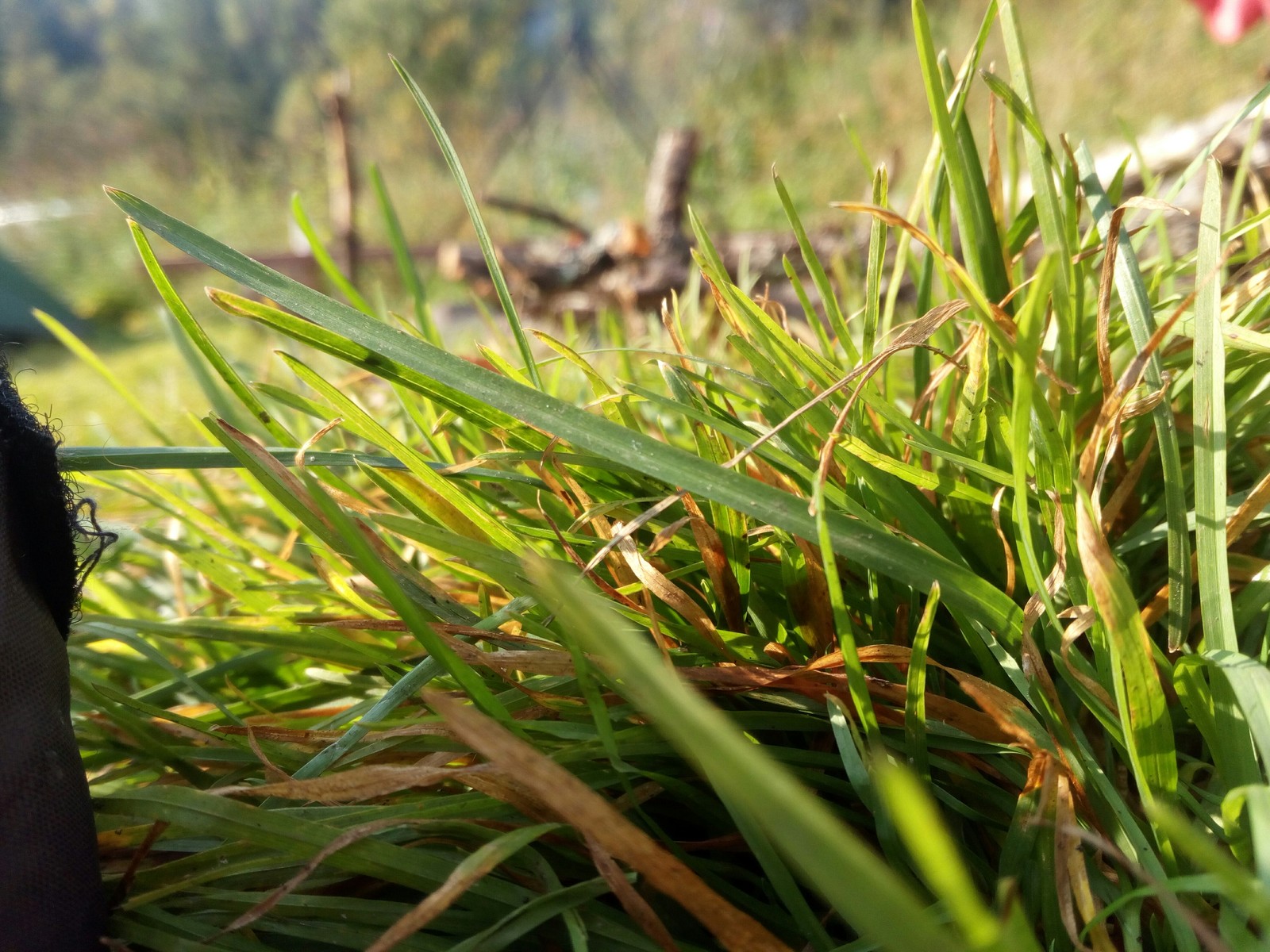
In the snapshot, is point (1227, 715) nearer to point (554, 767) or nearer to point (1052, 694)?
point (1052, 694)

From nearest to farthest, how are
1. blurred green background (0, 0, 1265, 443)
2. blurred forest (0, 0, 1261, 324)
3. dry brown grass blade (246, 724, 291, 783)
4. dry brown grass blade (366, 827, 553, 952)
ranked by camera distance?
dry brown grass blade (366, 827, 553, 952) → dry brown grass blade (246, 724, 291, 783) → blurred green background (0, 0, 1265, 443) → blurred forest (0, 0, 1261, 324)

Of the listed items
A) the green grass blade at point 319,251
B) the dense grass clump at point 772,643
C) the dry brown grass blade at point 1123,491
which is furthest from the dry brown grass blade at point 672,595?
the green grass blade at point 319,251

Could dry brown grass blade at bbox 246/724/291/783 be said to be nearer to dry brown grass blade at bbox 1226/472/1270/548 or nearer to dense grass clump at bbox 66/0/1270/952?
dense grass clump at bbox 66/0/1270/952

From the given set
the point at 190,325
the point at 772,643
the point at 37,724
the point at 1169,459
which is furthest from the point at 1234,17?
the point at 37,724

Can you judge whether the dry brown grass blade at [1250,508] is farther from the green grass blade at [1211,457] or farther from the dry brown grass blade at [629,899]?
the dry brown grass blade at [629,899]

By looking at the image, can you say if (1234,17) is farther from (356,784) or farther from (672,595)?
(356,784)

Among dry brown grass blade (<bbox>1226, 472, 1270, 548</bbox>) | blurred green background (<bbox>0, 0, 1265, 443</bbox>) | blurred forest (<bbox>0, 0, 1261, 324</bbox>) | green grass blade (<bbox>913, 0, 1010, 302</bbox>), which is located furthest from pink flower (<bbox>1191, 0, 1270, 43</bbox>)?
blurred forest (<bbox>0, 0, 1261, 324</bbox>)
